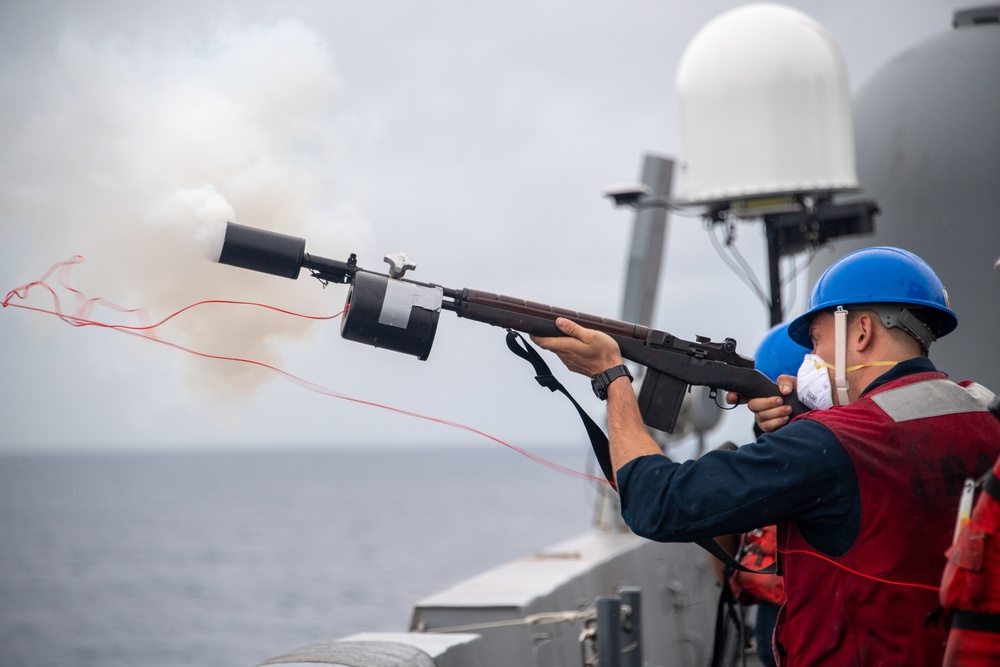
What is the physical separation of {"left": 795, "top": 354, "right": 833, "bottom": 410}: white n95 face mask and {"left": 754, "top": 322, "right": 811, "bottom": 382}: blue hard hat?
1.45 m

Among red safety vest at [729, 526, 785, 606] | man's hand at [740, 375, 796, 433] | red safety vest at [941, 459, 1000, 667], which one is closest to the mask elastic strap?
man's hand at [740, 375, 796, 433]

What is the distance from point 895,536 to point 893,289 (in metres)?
0.78

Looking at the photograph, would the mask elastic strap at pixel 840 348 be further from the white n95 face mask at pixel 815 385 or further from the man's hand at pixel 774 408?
the man's hand at pixel 774 408

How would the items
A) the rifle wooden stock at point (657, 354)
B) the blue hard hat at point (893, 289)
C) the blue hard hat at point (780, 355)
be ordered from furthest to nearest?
the blue hard hat at point (780, 355) < the rifle wooden stock at point (657, 354) < the blue hard hat at point (893, 289)

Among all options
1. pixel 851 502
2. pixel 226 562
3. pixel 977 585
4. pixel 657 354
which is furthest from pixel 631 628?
pixel 226 562

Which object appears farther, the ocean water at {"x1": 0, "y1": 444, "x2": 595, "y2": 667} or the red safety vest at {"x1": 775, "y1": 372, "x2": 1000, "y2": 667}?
the ocean water at {"x1": 0, "y1": 444, "x2": 595, "y2": 667}

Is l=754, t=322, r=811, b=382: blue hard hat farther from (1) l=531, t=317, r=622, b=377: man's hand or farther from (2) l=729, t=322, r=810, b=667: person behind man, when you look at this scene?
(1) l=531, t=317, r=622, b=377: man's hand

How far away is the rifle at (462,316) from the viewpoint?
3117 millimetres

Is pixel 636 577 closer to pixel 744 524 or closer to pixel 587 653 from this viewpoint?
pixel 587 653

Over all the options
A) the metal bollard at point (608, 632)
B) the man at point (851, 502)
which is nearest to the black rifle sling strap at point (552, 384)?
the man at point (851, 502)

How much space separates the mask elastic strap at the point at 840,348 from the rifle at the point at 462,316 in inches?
11.5

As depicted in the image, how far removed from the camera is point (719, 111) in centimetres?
800

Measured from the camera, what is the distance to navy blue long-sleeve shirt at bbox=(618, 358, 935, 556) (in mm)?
2672

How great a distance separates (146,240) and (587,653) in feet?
8.95
